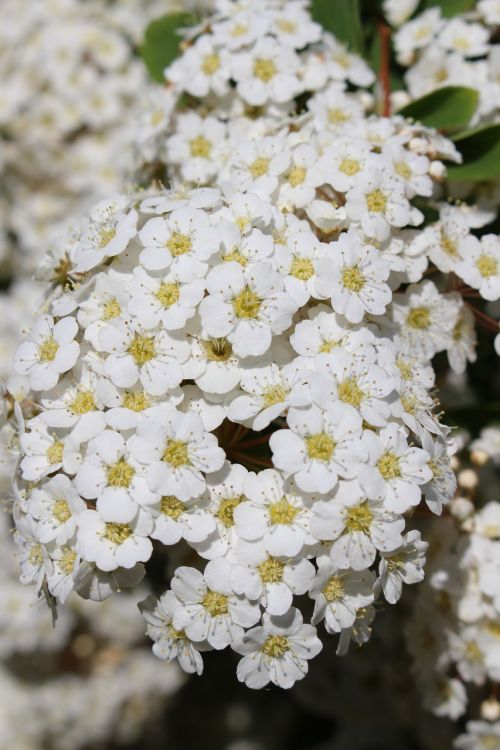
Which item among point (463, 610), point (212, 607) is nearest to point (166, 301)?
point (212, 607)

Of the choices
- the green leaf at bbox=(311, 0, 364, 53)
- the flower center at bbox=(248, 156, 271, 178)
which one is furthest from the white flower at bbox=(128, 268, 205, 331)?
the green leaf at bbox=(311, 0, 364, 53)

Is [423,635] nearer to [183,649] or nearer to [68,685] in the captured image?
[183,649]

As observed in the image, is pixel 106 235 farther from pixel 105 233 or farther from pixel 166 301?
pixel 166 301

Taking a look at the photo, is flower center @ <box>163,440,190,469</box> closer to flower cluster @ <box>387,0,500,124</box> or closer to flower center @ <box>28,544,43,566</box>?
flower center @ <box>28,544,43,566</box>

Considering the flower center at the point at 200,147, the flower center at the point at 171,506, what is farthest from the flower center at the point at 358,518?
the flower center at the point at 200,147

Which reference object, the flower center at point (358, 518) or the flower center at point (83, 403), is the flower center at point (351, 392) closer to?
the flower center at point (358, 518)

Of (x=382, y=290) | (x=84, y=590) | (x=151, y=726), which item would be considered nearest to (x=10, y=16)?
(x=382, y=290)

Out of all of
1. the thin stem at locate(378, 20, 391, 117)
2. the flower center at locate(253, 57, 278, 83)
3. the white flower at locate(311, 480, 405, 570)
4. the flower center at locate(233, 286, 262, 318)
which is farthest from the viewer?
the thin stem at locate(378, 20, 391, 117)
